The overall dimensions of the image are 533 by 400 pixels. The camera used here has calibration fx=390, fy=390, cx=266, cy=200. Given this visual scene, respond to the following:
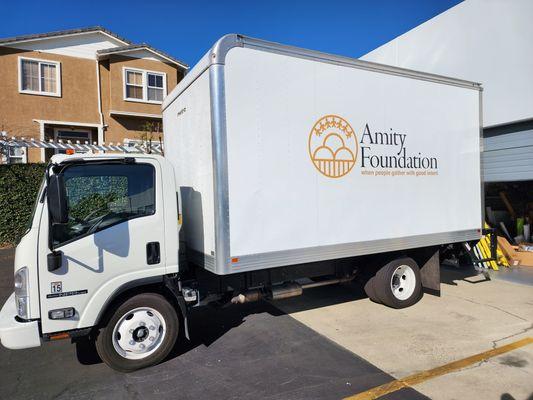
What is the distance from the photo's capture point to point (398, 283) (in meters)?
6.16

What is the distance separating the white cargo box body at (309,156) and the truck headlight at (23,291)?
1763 millimetres

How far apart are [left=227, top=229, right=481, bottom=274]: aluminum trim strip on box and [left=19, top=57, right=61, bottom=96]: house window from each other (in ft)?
53.9

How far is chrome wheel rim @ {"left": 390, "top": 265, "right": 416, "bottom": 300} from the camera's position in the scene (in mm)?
6074

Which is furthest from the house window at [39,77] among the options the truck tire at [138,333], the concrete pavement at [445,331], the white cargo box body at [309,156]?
the truck tire at [138,333]

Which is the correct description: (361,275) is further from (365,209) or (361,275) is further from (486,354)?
(486,354)

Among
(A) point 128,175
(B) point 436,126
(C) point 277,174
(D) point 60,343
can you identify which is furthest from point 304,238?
(D) point 60,343

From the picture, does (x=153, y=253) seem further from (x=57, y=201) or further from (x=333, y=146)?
(x=333, y=146)

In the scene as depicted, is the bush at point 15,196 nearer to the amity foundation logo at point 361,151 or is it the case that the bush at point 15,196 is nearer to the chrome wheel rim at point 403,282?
the amity foundation logo at point 361,151

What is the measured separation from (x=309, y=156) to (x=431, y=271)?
3105mm

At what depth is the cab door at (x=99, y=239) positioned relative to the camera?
377 cm

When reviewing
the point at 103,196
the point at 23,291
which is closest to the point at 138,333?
the point at 23,291

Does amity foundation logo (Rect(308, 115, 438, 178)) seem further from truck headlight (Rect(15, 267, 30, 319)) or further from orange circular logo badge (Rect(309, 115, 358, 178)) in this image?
truck headlight (Rect(15, 267, 30, 319))

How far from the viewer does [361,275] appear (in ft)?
20.1

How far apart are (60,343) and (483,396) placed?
15.8ft
